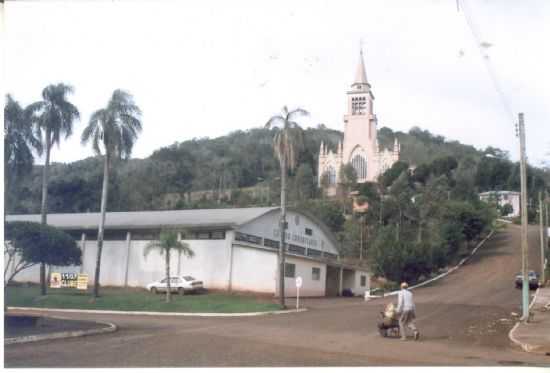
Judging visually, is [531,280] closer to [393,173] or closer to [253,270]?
[253,270]

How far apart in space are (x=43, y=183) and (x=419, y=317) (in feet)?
38.4

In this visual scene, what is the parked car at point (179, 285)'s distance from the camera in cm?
2341

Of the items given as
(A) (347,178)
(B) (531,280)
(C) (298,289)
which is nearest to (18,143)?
(C) (298,289)

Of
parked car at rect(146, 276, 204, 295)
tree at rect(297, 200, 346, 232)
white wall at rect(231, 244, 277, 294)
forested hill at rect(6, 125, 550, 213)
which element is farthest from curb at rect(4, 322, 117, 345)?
tree at rect(297, 200, 346, 232)

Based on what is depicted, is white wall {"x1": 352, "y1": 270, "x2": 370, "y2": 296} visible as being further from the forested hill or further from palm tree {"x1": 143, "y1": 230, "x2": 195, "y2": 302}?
palm tree {"x1": 143, "y1": 230, "x2": 195, "y2": 302}

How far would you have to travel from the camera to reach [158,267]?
951 inches

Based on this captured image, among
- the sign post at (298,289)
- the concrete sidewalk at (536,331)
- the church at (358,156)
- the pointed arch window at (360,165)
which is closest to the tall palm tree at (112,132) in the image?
the sign post at (298,289)

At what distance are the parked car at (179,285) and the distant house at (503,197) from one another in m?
13.7

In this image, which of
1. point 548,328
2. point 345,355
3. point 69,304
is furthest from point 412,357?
point 69,304

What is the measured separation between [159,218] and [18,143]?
689 cm

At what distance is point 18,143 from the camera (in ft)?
63.2

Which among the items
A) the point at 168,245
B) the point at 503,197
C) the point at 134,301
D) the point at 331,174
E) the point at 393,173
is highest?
the point at 331,174

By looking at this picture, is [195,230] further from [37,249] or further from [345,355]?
[345,355]

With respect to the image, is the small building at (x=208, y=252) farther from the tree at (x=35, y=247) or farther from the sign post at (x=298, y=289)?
the sign post at (x=298, y=289)
